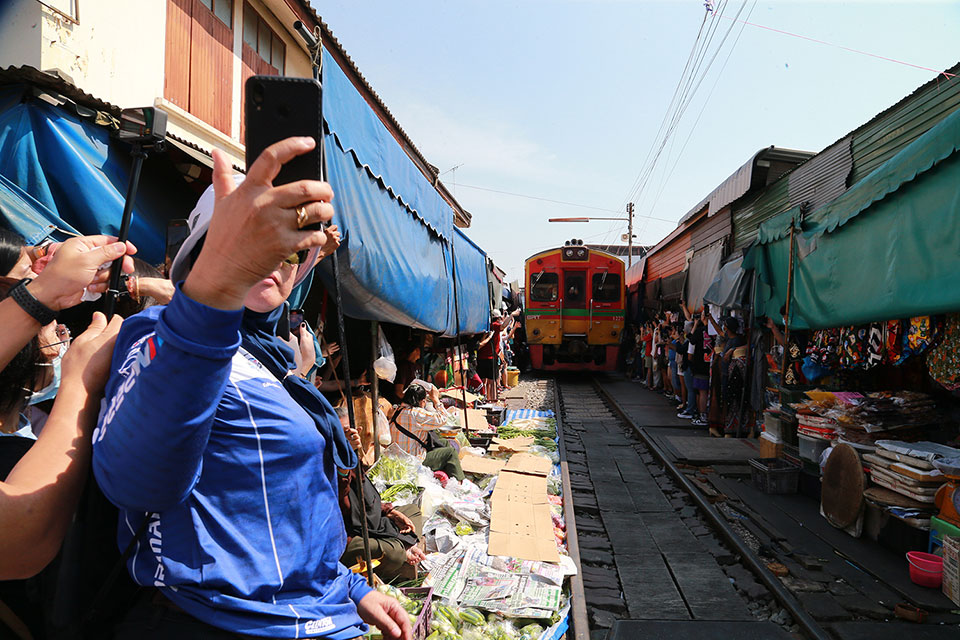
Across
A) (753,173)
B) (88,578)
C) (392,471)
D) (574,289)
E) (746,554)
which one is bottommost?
(746,554)

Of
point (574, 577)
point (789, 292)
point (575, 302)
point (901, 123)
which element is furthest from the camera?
point (575, 302)

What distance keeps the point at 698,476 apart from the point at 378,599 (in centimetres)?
623

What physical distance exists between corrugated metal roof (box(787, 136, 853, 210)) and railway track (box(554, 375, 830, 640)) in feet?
14.0

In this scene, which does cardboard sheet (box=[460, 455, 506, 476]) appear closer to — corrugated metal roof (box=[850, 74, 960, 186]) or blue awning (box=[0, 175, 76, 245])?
blue awning (box=[0, 175, 76, 245])

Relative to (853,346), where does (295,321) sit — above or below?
above

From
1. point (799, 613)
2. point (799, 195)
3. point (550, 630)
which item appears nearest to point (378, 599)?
point (550, 630)

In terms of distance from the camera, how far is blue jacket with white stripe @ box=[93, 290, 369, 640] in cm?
79

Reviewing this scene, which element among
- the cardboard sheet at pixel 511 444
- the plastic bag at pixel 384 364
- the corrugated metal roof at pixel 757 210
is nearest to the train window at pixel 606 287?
the corrugated metal roof at pixel 757 210

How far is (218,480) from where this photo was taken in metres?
1.04

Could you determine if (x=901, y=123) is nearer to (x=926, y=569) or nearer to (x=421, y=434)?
(x=926, y=569)

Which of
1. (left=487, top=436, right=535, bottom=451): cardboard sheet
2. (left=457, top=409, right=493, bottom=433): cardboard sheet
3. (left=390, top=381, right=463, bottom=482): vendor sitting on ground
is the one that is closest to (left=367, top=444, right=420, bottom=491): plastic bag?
(left=390, top=381, right=463, bottom=482): vendor sitting on ground

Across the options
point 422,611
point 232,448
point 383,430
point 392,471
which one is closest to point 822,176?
point 383,430

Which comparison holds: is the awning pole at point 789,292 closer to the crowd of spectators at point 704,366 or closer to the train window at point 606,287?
the crowd of spectators at point 704,366

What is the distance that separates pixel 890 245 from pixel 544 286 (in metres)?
11.4
